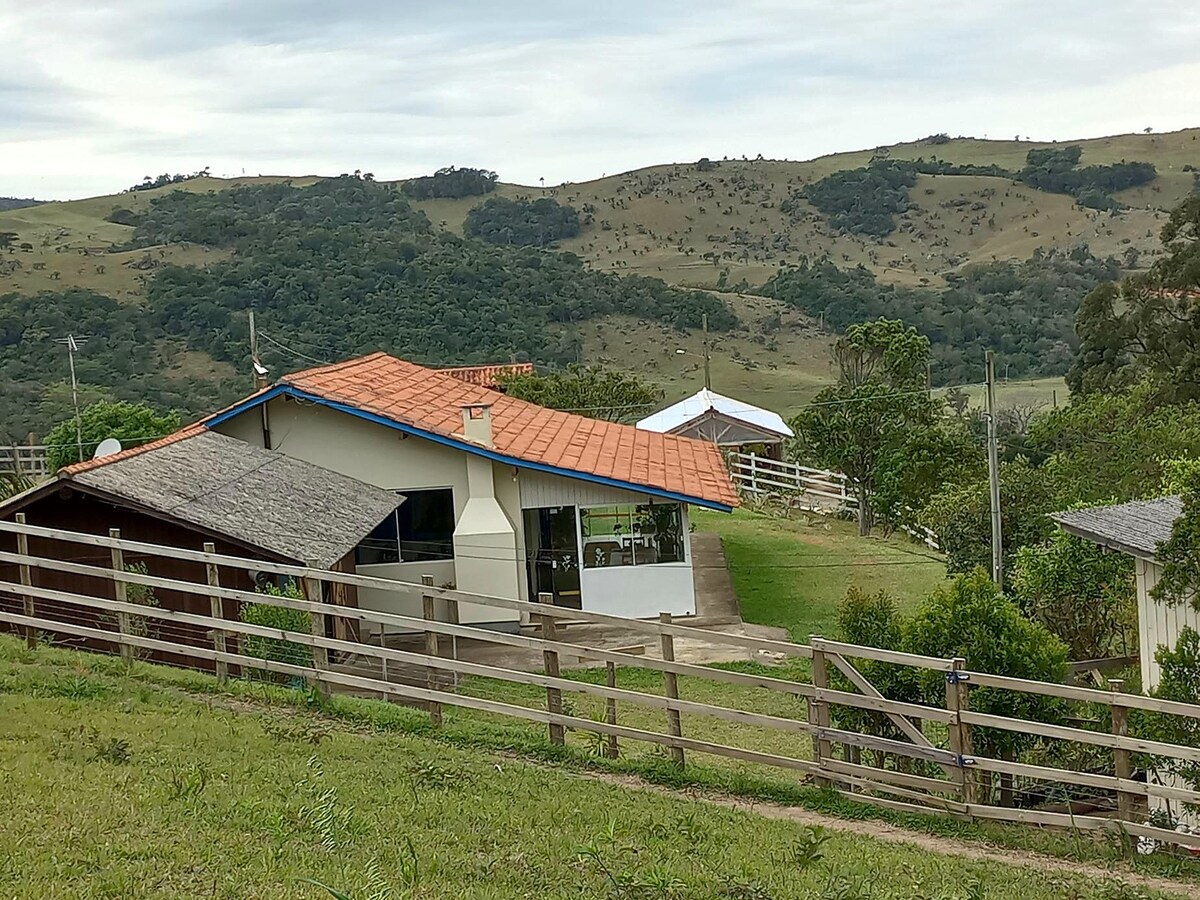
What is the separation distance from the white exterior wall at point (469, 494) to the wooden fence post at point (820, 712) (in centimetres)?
1147

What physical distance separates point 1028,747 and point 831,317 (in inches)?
3060

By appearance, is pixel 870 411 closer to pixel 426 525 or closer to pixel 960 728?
pixel 426 525

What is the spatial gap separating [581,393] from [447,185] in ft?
314

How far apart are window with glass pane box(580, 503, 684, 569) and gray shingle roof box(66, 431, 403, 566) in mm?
3500

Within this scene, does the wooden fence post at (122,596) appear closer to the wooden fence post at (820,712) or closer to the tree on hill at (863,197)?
the wooden fence post at (820,712)

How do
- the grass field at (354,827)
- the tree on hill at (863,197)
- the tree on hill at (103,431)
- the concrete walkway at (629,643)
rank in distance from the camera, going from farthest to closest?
the tree on hill at (863,197), the tree on hill at (103,431), the concrete walkway at (629,643), the grass field at (354,827)

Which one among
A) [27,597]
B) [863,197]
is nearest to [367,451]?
[27,597]

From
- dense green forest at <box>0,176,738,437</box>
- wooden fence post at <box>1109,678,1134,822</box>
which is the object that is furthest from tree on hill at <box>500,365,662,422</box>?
wooden fence post at <box>1109,678,1134,822</box>

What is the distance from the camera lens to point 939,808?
9.44 meters

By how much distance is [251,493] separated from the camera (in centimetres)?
1752

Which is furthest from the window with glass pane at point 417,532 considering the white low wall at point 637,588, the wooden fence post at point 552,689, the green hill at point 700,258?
the green hill at point 700,258

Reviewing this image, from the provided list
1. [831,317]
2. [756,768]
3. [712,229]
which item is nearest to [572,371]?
[756,768]

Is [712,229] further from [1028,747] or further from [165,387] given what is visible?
[1028,747]

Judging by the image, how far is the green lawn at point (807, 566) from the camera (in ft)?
73.6
